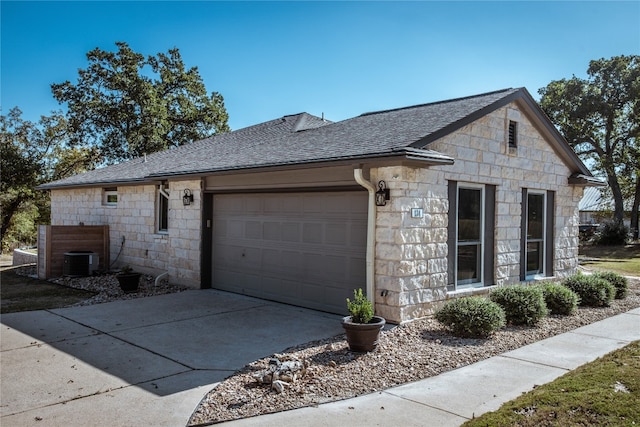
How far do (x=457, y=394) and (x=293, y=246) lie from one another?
5.08m

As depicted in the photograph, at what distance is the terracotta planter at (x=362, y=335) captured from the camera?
6.18 meters

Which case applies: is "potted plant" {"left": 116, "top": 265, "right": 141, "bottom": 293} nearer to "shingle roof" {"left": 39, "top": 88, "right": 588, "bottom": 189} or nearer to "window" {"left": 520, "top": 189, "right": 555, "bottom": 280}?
"shingle roof" {"left": 39, "top": 88, "right": 588, "bottom": 189}

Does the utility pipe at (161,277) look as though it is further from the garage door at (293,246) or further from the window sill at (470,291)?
the window sill at (470,291)

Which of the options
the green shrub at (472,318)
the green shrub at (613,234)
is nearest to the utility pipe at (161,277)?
the green shrub at (472,318)

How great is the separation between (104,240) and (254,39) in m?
7.46

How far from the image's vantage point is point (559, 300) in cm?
889

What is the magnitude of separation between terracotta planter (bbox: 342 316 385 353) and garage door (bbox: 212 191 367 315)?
2.05 meters

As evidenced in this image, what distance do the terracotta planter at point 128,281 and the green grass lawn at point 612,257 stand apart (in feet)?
55.8

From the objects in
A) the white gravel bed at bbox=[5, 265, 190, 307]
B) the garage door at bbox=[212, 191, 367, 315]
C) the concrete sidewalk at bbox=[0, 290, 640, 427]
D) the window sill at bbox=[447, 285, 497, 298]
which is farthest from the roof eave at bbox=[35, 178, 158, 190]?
the window sill at bbox=[447, 285, 497, 298]

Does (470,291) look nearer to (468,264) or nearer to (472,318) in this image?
(468,264)

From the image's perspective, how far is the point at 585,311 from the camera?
30.9 feet

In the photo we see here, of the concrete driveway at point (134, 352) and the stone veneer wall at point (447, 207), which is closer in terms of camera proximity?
the concrete driveway at point (134, 352)

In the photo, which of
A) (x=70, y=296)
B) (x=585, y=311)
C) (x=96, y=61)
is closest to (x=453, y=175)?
(x=585, y=311)

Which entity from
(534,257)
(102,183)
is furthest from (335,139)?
(102,183)
